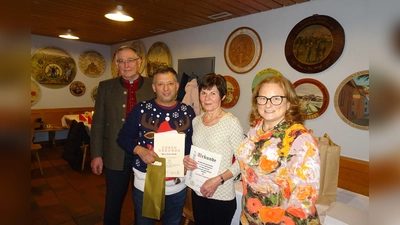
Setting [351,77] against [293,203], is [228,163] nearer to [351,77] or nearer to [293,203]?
[293,203]

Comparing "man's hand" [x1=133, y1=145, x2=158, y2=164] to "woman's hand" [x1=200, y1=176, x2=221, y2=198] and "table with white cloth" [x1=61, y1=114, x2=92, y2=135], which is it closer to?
"woman's hand" [x1=200, y1=176, x2=221, y2=198]

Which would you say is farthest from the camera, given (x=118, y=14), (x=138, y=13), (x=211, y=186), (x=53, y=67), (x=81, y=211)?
(x=53, y=67)

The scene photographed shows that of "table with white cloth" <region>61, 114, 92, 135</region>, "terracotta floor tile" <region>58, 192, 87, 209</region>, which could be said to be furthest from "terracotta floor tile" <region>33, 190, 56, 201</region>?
"table with white cloth" <region>61, 114, 92, 135</region>

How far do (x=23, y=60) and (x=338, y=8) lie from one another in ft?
10.0

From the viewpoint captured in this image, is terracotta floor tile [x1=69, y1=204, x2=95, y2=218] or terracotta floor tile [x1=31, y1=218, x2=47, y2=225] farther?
terracotta floor tile [x1=69, y1=204, x2=95, y2=218]

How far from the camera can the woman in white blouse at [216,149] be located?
4.60ft

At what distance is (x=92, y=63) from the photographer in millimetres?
6449

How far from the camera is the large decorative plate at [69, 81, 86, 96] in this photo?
6168 mm

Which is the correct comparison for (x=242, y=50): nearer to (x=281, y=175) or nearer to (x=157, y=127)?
(x=157, y=127)

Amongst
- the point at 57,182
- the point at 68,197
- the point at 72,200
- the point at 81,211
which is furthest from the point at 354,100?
the point at 57,182

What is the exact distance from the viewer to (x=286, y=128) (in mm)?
1104

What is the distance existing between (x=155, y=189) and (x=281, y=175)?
0.74 m

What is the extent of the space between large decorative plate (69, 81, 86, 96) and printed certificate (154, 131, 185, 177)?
18.9 feet

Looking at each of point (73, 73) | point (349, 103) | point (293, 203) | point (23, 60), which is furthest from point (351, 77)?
point (73, 73)
